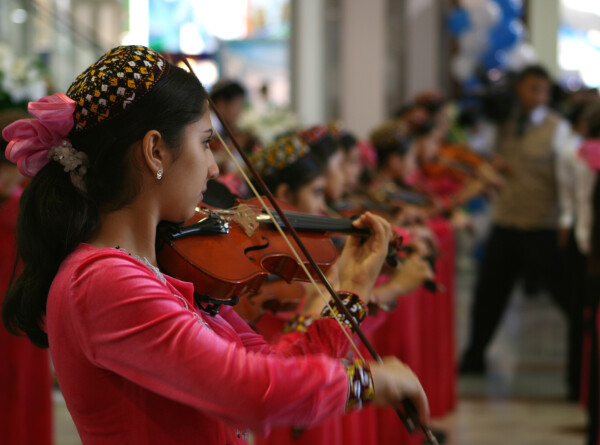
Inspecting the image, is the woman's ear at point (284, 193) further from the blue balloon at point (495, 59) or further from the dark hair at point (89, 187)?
the blue balloon at point (495, 59)

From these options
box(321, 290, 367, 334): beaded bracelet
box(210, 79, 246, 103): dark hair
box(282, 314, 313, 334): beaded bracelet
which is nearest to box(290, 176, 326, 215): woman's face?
box(282, 314, 313, 334): beaded bracelet

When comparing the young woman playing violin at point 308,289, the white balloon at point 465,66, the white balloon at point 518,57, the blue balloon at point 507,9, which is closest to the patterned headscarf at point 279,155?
the young woman playing violin at point 308,289

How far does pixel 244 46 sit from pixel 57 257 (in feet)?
24.7

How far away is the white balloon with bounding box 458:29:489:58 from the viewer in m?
6.93

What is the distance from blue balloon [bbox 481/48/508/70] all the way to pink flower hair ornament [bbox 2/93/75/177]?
6.17 metres

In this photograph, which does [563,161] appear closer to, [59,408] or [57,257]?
[59,408]

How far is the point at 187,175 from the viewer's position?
3.62ft

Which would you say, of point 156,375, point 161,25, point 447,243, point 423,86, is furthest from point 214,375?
point 423,86

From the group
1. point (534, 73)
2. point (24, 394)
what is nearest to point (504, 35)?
point (534, 73)

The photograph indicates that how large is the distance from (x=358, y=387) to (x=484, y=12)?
631 cm

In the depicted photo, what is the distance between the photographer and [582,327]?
4160 mm

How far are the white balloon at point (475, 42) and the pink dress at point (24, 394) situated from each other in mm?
5320

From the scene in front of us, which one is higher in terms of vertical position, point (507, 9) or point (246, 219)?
point (507, 9)

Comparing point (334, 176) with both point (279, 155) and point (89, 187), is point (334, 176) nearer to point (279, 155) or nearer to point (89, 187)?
point (279, 155)
